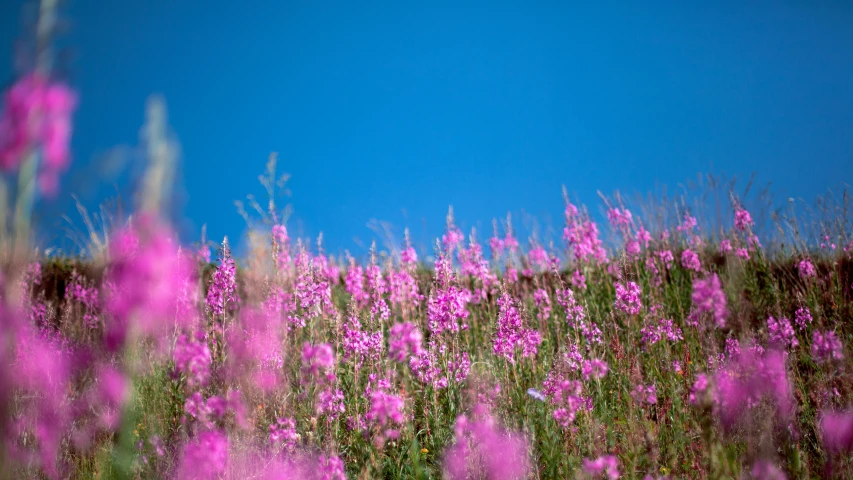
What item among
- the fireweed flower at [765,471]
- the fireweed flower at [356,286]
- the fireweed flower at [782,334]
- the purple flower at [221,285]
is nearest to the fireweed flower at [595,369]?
the fireweed flower at [765,471]

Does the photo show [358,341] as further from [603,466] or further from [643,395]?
[643,395]

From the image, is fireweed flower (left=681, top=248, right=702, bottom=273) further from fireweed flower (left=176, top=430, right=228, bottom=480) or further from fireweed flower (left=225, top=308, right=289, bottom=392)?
fireweed flower (left=176, top=430, right=228, bottom=480)

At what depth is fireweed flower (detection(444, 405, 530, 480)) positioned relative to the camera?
2.65m

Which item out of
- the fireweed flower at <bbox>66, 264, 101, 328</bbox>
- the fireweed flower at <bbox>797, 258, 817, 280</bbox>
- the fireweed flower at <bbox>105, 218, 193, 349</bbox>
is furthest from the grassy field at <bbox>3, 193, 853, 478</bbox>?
the fireweed flower at <bbox>66, 264, 101, 328</bbox>

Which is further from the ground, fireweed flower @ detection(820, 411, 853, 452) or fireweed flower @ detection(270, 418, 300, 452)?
fireweed flower @ detection(270, 418, 300, 452)

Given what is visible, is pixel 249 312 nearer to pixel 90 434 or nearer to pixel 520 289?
pixel 90 434

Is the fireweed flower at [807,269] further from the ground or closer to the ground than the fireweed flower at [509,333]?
further from the ground

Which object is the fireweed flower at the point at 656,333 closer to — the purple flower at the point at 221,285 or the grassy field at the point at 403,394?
the grassy field at the point at 403,394

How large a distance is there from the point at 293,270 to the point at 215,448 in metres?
5.08

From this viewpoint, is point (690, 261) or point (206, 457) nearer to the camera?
point (206, 457)

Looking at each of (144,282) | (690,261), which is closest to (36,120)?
(144,282)

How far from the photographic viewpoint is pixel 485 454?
9.68 ft

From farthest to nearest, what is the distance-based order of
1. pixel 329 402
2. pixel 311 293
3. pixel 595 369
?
pixel 311 293 < pixel 595 369 < pixel 329 402

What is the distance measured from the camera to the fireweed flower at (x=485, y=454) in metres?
2.65
